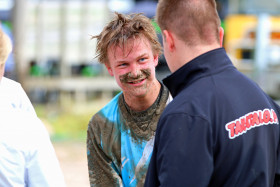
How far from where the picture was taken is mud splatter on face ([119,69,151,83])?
2.53 meters

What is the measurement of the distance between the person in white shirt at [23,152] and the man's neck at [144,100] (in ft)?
1.82

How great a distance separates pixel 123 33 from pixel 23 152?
820 mm

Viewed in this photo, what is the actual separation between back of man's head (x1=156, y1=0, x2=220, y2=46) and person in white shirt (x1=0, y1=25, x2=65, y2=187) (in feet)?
2.67

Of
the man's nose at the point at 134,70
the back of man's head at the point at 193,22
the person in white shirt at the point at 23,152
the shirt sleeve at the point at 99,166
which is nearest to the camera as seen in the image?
the back of man's head at the point at 193,22

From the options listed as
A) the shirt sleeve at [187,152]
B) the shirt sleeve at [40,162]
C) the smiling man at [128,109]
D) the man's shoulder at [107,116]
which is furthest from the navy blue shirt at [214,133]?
the man's shoulder at [107,116]

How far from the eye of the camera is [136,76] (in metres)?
2.52

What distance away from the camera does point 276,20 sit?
12.7 meters

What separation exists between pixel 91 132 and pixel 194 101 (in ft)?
3.53

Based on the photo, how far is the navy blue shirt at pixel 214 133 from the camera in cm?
169

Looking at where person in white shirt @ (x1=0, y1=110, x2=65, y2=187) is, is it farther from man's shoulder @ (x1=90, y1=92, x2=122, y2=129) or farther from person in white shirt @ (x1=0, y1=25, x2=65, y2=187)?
man's shoulder @ (x1=90, y1=92, x2=122, y2=129)

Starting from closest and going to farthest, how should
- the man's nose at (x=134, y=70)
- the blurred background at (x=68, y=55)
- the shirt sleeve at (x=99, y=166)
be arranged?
the man's nose at (x=134, y=70) → the shirt sleeve at (x=99, y=166) → the blurred background at (x=68, y=55)

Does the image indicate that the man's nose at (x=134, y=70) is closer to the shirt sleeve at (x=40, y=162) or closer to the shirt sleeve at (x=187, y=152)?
the shirt sleeve at (x=40, y=162)

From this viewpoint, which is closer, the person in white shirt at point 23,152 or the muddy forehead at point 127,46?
the person in white shirt at point 23,152

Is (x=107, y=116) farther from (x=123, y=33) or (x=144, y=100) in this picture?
(x=123, y=33)
